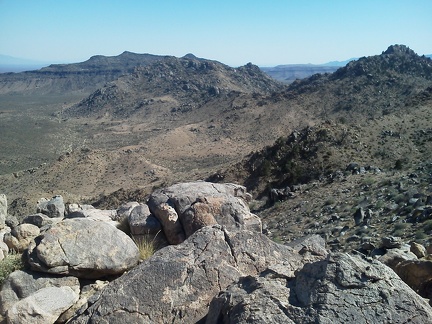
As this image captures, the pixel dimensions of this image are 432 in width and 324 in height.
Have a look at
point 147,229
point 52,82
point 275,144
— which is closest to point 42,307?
point 147,229

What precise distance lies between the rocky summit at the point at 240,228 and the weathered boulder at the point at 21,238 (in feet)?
0.09

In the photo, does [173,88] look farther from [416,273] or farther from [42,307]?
[416,273]

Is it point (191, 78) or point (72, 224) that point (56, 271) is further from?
point (191, 78)

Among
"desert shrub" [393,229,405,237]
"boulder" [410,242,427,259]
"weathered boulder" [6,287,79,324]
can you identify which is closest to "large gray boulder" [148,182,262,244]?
"weathered boulder" [6,287,79,324]

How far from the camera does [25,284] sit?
6.73 m

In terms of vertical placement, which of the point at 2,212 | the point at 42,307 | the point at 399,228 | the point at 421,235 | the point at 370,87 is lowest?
the point at 399,228

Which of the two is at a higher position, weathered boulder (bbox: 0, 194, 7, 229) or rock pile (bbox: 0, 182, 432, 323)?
rock pile (bbox: 0, 182, 432, 323)

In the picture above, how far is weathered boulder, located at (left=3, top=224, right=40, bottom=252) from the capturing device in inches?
348

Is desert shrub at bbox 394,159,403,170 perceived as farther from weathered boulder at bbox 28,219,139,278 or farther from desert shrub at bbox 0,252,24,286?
desert shrub at bbox 0,252,24,286

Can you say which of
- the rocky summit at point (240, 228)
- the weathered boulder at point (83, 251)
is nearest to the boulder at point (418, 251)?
the rocky summit at point (240, 228)

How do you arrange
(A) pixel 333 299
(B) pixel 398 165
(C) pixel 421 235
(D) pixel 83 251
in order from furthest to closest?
(B) pixel 398 165
(C) pixel 421 235
(D) pixel 83 251
(A) pixel 333 299

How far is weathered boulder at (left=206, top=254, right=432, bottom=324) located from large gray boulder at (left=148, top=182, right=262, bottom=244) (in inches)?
137

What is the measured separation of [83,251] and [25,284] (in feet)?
3.35

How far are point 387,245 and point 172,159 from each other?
46548 millimetres
